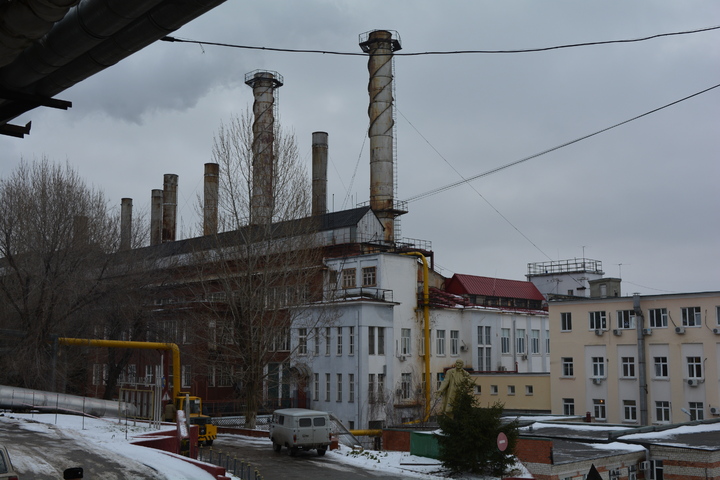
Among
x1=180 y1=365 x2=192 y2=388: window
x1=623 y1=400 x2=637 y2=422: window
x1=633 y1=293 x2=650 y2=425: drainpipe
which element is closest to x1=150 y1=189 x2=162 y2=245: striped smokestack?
x1=180 y1=365 x2=192 y2=388: window

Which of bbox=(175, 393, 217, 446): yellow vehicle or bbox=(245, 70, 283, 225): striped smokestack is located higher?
bbox=(245, 70, 283, 225): striped smokestack

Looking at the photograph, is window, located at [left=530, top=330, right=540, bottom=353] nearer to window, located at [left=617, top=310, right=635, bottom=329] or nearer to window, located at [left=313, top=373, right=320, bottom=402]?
window, located at [left=617, top=310, right=635, bottom=329]

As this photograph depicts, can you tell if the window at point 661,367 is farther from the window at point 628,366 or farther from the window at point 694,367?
the window at point 628,366

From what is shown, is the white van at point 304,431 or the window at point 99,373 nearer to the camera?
the white van at point 304,431

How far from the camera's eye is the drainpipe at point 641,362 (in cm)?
4659

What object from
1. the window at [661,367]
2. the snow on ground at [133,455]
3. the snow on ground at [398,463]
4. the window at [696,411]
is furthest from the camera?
the window at [661,367]

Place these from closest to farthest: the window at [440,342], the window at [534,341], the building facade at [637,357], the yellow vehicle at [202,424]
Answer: the yellow vehicle at [202,424] → the building facade at [637,357] → the window at [440,342] → the window at [534,341]

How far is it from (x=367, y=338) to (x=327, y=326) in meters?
3.00

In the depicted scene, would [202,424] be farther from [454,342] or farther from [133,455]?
[454,342]

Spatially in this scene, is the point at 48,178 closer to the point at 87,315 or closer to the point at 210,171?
the point at 87,315

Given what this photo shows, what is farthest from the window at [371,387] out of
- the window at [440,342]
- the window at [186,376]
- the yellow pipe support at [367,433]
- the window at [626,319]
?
the window at [626,319]

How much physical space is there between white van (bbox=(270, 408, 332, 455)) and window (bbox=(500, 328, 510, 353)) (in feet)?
117

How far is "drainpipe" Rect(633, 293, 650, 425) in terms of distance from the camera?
1834 inches

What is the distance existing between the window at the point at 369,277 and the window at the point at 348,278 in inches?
48.3
